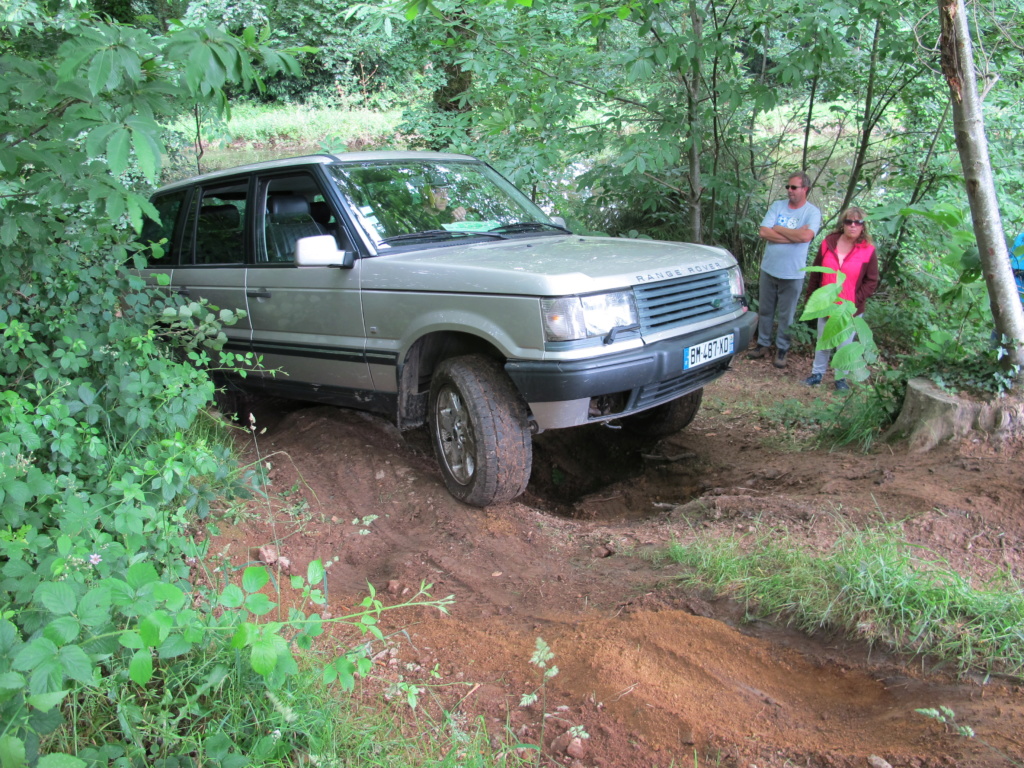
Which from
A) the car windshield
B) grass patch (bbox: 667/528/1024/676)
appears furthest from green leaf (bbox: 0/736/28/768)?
the car windshield

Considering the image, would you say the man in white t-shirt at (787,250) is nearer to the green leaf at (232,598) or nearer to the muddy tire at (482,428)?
the muddy tire at (482,428)

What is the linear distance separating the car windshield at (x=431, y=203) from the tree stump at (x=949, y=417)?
2.37 m

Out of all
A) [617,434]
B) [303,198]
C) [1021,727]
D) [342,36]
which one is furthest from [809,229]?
[342,36]

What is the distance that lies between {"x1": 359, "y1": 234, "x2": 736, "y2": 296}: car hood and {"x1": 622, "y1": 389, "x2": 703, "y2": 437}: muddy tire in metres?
0.99

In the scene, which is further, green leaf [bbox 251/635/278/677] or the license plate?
the license plate

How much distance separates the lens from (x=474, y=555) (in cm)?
354

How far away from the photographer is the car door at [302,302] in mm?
4246

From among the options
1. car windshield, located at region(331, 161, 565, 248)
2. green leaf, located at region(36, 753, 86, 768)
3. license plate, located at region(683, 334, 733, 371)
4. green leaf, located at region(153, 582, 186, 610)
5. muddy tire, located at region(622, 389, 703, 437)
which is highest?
car windshield, located at region(331, 161, 565, 248)

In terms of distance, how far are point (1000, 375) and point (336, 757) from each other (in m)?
3.64

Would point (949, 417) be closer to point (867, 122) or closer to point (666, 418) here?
point (666, 418)

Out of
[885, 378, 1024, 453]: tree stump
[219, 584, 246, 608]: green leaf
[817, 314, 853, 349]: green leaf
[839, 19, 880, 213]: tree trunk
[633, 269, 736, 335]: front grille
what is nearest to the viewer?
[219, 584, 246, 608]: green leaf

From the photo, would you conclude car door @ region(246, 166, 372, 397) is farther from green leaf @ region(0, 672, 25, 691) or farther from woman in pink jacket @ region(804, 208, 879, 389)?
woman in pink jacket @ region(804, 208, 879, 389)

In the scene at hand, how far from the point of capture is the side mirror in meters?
3.89

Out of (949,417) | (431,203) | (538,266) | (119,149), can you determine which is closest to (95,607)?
(119,149)
